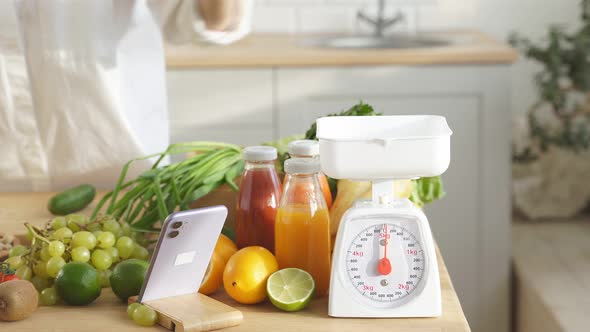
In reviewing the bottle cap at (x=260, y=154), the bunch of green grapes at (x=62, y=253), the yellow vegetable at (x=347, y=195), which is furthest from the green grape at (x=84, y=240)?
the yellow vegetable at (x=347, y=195)

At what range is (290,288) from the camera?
3.71 feet

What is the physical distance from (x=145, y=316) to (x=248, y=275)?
139 millimetres

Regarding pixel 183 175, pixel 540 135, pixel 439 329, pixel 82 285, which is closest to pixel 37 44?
pixel 183 175

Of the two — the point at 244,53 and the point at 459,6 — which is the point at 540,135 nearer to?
the point at 459,6

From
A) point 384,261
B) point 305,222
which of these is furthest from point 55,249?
point 384,261

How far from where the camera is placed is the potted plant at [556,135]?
2.88m

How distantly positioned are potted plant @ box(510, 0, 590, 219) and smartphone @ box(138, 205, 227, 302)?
6.51 ft

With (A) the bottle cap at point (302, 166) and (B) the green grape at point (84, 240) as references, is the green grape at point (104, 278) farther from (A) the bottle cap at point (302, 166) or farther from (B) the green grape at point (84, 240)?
(A) the bottle cap at point (302, 166)

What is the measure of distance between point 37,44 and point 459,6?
2075 mm

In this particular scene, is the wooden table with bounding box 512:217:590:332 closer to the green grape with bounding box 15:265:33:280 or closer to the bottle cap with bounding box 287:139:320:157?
the bottle cap with bounding box 287:139:320:157

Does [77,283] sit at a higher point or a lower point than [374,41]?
lower

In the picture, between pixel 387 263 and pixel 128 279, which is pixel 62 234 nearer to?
pixel 128 279

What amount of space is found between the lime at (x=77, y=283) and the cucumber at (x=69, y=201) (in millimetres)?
425

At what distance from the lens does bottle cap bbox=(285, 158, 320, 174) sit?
3.77ft
